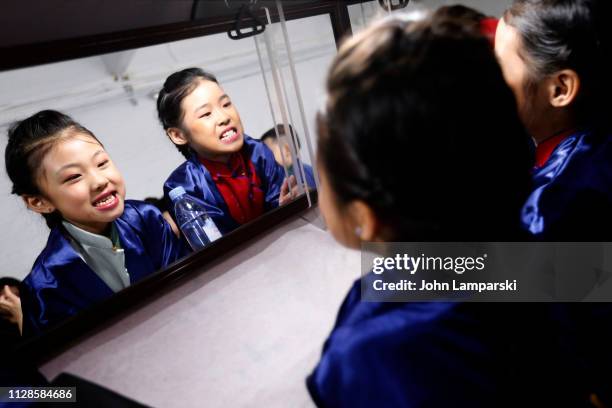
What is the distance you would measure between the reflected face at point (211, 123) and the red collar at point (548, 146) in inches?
27.6

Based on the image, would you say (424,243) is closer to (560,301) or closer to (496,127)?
(496,127)

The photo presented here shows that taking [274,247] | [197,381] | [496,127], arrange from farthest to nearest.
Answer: [274,247] → [197,381] → [496,127]

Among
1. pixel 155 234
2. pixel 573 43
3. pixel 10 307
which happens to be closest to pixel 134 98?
pixel 155 234

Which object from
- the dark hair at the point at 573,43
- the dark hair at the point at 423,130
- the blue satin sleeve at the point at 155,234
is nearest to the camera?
the dark hair at the point at 423,130

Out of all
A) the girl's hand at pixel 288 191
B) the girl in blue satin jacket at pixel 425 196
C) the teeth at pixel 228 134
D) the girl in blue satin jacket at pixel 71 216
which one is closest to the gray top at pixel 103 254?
the girl in blue satin jacket at pixel 71 216

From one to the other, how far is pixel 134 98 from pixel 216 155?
243mm

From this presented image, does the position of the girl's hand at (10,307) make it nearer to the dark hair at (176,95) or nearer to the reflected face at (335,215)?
the dark hair at (176,95)

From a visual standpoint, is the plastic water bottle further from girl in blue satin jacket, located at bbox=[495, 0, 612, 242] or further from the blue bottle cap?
girl in blue satin jacket, located at bbox=[495, 0, 612, 242]

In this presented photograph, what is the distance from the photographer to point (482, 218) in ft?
1.42

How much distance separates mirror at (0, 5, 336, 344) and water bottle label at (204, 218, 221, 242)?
156 mm

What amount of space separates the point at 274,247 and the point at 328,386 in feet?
2.39

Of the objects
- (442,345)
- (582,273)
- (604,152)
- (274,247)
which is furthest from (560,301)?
(274,247)

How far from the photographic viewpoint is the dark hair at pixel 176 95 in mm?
979

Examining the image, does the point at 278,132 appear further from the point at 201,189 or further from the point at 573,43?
the point at 573,43
